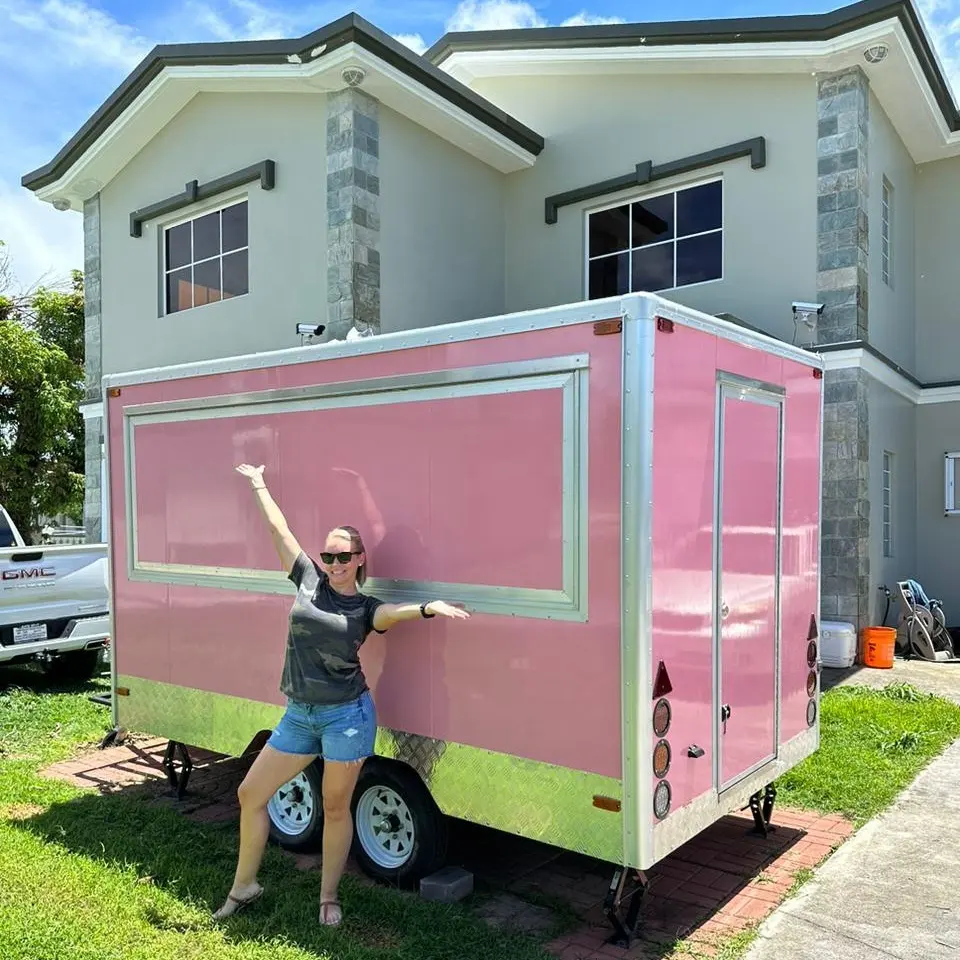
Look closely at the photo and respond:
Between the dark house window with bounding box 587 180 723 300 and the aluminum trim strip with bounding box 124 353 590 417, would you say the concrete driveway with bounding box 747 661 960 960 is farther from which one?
the dark house window with bounding box 587 180 723 300

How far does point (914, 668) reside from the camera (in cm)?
977

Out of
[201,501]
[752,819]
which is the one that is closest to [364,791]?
[201,501]

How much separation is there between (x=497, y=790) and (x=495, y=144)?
9.71 metres

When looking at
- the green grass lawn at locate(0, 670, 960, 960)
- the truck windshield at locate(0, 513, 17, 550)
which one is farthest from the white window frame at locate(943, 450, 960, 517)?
the truck windshield at locate(0, 513, 17, 550)

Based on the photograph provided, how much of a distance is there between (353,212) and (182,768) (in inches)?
258

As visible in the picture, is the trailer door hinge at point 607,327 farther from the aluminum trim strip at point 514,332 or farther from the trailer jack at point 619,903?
the trailer jack at point 619,903

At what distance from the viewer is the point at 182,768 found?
5.82 meters

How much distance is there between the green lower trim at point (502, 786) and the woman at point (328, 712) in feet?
0.95

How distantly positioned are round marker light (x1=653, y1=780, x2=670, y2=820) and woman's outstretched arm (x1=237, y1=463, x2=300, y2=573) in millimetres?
1957

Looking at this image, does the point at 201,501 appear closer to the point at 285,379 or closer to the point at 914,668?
the point at 285,379

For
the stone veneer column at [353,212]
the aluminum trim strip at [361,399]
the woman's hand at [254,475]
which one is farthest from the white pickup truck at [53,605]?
the woman's hand at [254,475]

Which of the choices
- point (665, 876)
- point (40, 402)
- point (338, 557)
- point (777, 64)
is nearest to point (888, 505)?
point (777, 64)

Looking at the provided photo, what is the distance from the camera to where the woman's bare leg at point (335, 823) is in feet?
12.8

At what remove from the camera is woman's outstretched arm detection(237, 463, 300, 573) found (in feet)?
14.3
